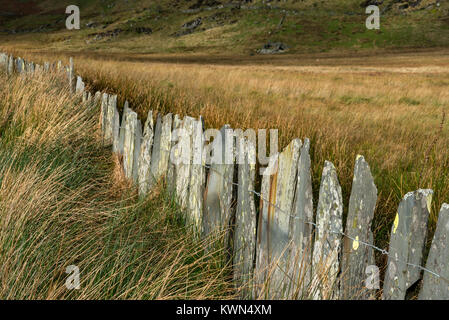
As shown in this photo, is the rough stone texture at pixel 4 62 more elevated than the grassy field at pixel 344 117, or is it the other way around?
the rough stone texture at pixel 4 62

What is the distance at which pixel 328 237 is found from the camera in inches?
66.6

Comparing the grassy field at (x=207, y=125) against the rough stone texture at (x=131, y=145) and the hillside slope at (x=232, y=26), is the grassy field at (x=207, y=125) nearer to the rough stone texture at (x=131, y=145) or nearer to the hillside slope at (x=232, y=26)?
the rough stone texture at (x=131, y=145)

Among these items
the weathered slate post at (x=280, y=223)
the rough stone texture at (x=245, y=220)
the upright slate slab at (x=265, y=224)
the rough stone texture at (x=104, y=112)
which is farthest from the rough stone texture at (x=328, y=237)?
the rough stone texture at (x=104, y=112)

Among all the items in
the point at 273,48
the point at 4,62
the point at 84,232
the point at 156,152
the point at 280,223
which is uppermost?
the point at 273,48

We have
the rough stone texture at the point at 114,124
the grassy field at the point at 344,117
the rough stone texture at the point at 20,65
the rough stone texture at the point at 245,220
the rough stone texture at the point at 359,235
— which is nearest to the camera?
the rough stone texture at the point at 359,235

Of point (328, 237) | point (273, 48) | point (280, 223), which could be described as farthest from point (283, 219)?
point (273, 48)

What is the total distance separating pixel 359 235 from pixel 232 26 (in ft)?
253

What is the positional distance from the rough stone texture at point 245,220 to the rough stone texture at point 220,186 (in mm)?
58

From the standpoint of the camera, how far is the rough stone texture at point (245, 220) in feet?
6.72

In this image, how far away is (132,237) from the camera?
231 cm

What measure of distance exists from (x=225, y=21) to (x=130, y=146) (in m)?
81.7

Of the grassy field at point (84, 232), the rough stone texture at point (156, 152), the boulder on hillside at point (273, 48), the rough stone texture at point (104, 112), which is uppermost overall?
the boulder on hillside at point (273, 48)

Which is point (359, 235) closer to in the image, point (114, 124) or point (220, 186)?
point (220, 186)

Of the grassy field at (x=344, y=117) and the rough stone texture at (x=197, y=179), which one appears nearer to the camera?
the rough stone texture at (x=197, y=179)
